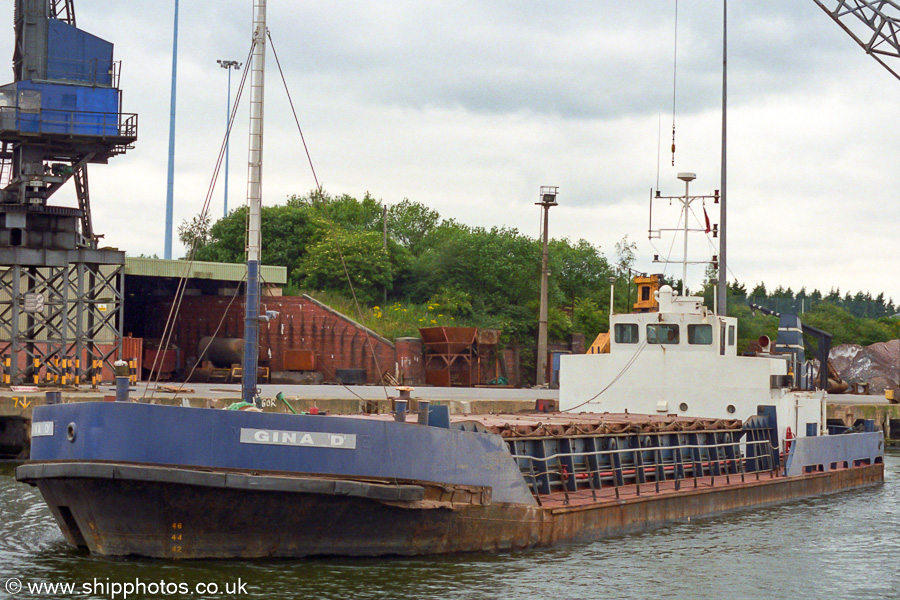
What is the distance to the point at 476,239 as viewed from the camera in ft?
187

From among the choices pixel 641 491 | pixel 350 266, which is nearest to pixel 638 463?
pixel 641 491

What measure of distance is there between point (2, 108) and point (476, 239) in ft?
96.5

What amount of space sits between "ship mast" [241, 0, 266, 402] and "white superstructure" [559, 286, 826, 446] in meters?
9.63

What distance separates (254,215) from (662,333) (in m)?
10.5

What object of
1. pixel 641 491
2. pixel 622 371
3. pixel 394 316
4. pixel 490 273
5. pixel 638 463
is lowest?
pixel 641 491

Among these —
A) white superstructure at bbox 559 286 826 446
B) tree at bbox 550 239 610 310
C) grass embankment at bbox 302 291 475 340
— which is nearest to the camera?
white superstructure at bbox 559 286 826 446

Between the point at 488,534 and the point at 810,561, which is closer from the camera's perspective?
the point at 488,534

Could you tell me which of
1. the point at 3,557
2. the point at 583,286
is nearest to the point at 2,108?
the point at 3,557

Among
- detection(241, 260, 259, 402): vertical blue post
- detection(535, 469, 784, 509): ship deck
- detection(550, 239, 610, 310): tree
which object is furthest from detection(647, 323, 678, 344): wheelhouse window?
detection(550, 239, 610, 310): tree

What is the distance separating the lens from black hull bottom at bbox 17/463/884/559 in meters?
12.1

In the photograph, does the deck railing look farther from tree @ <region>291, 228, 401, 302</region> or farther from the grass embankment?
tree @ <region>291, 228, 401, 302</region>

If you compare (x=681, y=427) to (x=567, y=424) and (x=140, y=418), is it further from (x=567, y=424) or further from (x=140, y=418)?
(x=140, y=418)

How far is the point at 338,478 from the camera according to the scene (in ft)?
41.5

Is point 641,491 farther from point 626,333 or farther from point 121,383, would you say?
point 121,383
